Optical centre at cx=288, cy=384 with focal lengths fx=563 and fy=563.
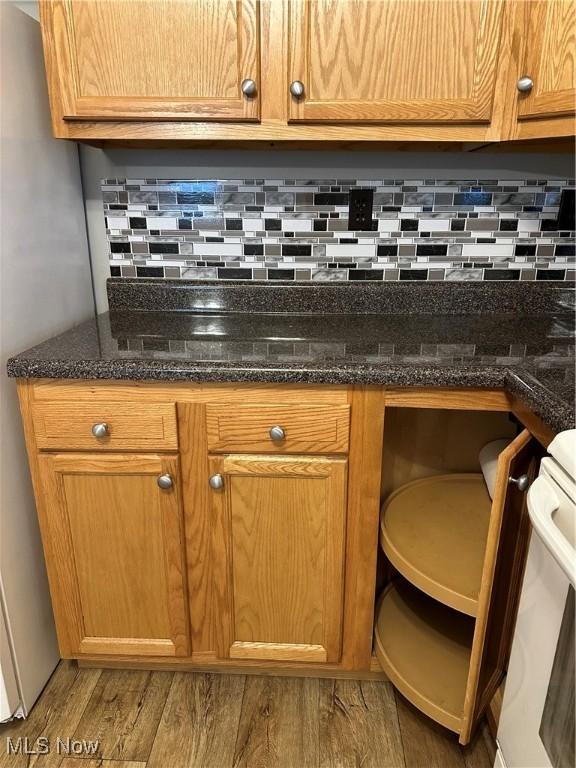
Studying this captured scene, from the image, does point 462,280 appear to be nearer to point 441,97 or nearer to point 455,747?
point 441,97

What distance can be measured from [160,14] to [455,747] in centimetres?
172

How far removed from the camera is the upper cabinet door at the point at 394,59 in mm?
1188

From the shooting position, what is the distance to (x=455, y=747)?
4.12 feet

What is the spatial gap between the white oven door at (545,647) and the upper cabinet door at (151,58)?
40.1 inches

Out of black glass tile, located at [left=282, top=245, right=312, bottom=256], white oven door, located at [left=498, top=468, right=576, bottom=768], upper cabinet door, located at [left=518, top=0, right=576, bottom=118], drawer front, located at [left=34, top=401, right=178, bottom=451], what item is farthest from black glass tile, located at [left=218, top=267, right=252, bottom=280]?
white oven door, located at [left=498, top=468, right=576, bottom=768]

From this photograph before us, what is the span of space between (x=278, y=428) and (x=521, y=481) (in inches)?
18.7

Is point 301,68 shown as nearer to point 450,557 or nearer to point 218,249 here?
point 218,249

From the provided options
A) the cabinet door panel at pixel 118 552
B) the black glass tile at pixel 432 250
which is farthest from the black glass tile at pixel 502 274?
the cabinet door panel at pixel 118 552

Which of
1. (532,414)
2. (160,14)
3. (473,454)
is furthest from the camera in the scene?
(473,454)

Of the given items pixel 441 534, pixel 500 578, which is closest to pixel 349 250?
pixel 441 534

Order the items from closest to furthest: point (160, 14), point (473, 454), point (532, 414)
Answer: point (532, 414)
point (160, 14)
point (473, 454)

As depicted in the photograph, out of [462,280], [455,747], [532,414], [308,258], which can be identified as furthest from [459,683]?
[308,258]

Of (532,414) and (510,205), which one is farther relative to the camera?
(510,205)

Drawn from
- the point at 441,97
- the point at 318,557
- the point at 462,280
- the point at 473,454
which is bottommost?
the point at 318,557
